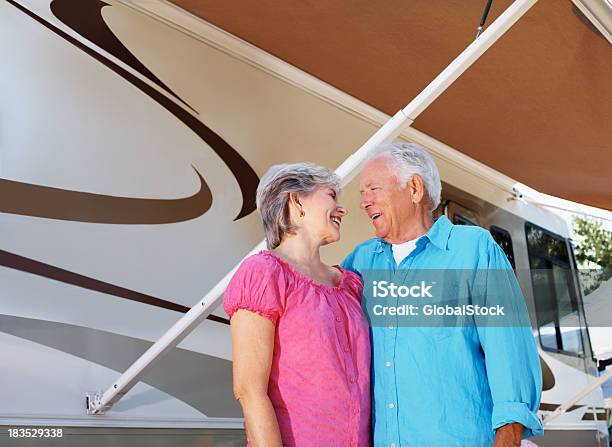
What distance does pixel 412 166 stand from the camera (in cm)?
222

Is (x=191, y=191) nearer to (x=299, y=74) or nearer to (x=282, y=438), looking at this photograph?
(x=299, y=74)

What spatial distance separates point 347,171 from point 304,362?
47.3 inches

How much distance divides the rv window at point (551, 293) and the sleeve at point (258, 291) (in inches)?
177

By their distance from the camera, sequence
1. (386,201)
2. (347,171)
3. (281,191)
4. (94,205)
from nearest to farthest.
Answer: (281,191) < (386,201) < (347,171) < (94,205)

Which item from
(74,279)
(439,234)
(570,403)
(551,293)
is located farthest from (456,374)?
(551,293)

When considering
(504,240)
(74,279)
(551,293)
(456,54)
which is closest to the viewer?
(74,279)

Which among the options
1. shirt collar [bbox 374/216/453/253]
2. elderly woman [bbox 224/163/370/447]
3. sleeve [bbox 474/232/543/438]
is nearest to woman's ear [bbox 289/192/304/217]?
elderly woman [bbox 224/163/370/447]

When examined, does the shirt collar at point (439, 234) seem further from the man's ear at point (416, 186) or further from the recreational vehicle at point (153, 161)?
the recreational vehicle at point (153, 161)

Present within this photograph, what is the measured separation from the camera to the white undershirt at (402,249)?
7.23 ft

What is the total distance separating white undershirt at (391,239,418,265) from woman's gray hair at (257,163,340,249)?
0.86 feet

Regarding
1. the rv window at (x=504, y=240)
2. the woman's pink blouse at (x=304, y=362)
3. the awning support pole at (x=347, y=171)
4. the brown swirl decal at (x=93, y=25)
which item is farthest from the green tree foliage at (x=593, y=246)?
the woman's pink blouse at (x=304, y=362)

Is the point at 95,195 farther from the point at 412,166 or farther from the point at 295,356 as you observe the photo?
the point at 295,356

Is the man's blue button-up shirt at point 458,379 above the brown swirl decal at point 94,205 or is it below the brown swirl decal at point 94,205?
below

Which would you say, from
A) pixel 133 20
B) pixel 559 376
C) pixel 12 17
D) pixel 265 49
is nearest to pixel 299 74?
pixel 265 49
